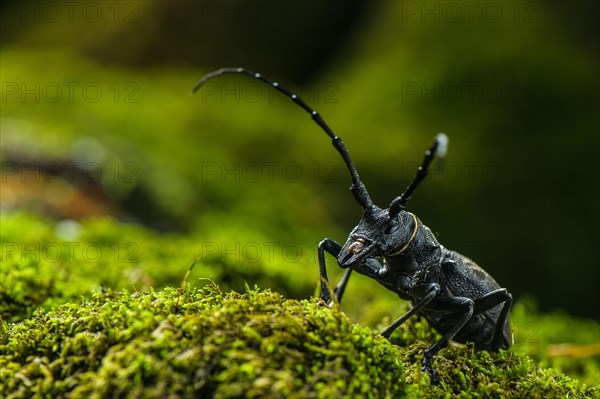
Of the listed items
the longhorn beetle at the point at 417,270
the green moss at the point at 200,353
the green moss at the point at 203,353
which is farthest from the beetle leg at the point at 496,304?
the green moss at the point at 200,353

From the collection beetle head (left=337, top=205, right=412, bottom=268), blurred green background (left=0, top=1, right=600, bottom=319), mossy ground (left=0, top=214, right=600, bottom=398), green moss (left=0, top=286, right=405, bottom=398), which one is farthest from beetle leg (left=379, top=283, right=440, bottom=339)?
blurred green background (left=0, top=1, right=600, bottom=319)

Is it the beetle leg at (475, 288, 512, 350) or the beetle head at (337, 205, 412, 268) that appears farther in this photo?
the beetle leg at (475, 288, 512, 350)

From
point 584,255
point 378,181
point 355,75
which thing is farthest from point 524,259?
point 355,75

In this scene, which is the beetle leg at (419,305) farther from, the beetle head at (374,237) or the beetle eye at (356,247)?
the beetle eye at (356,247)

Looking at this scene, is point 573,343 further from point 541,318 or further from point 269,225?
point 269,225

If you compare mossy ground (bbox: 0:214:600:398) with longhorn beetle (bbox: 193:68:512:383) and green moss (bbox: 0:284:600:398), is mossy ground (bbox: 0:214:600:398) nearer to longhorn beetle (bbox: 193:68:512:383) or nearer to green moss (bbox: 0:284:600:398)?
green moss (bbox: 0:284:600:398)

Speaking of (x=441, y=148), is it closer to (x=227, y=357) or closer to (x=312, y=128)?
(x=227, y=357)
